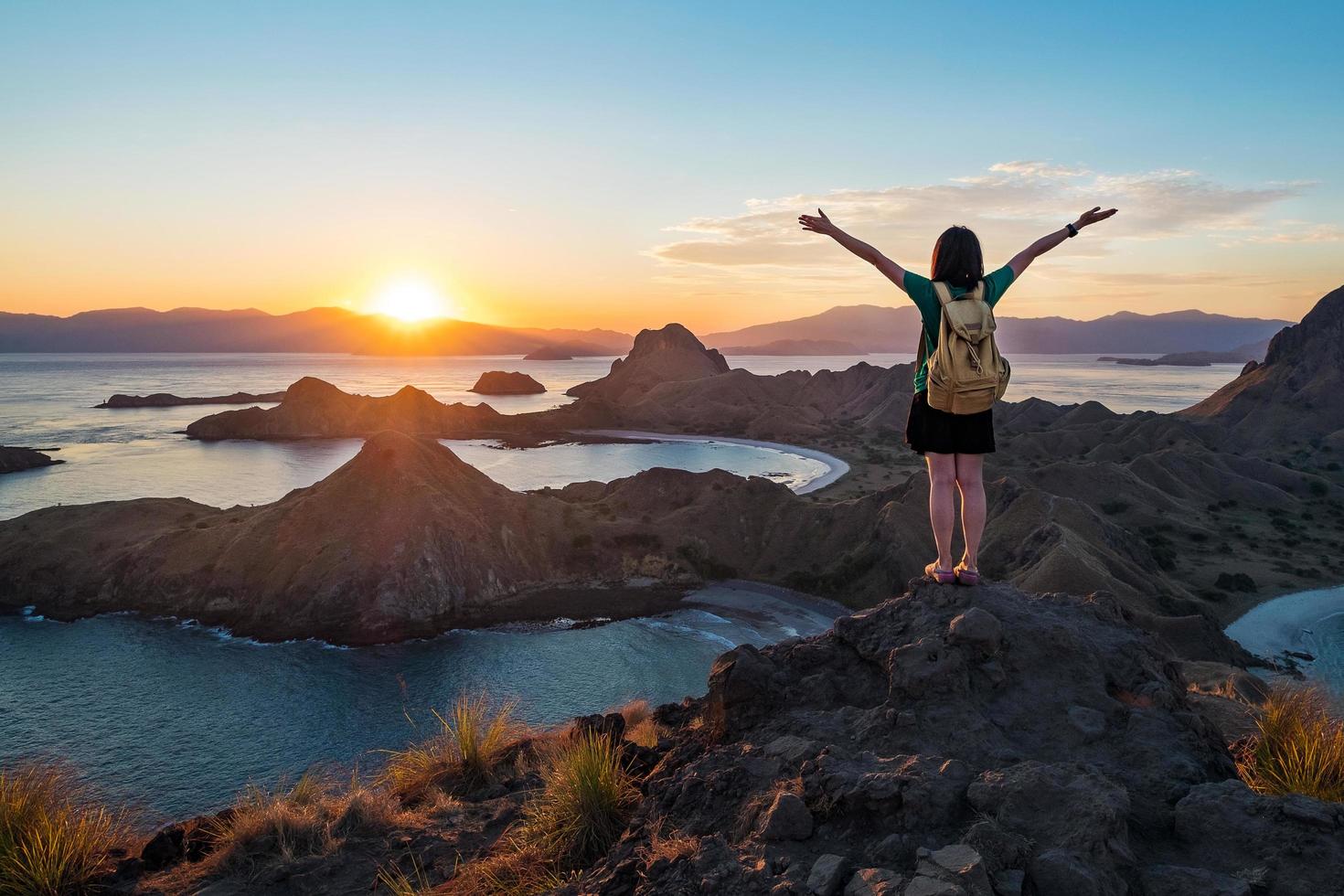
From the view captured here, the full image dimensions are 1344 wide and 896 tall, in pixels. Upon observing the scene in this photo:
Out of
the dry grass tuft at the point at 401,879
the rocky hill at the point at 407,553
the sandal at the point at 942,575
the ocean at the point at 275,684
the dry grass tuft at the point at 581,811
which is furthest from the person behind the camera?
the rocky hill at the point at 407,553

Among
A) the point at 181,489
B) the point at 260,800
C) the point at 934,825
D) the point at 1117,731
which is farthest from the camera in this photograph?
the point at 181,489

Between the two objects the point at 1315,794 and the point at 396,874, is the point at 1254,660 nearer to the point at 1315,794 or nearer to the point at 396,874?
the point at 1315,794

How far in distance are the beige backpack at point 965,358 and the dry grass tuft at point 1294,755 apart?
3.20 metres

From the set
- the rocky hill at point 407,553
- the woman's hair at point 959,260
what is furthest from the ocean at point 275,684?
the woman's hair at point 959,260

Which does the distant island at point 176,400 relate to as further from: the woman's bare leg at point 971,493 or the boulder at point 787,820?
the boulder at point 787,820

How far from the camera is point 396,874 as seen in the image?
22.9 feet

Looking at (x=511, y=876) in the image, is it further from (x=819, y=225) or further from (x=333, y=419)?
(x=333, y=419)

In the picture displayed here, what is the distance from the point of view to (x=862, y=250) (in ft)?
19.6

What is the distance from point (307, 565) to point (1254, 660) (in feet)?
138

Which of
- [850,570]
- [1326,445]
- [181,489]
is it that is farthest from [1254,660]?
[181,489]

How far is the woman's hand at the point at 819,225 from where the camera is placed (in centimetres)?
602

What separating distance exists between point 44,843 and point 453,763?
3978 millimetres

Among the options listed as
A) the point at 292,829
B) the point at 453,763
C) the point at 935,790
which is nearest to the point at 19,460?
the point at 453,763

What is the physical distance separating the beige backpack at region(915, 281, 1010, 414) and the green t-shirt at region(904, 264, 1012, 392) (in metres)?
0.13
